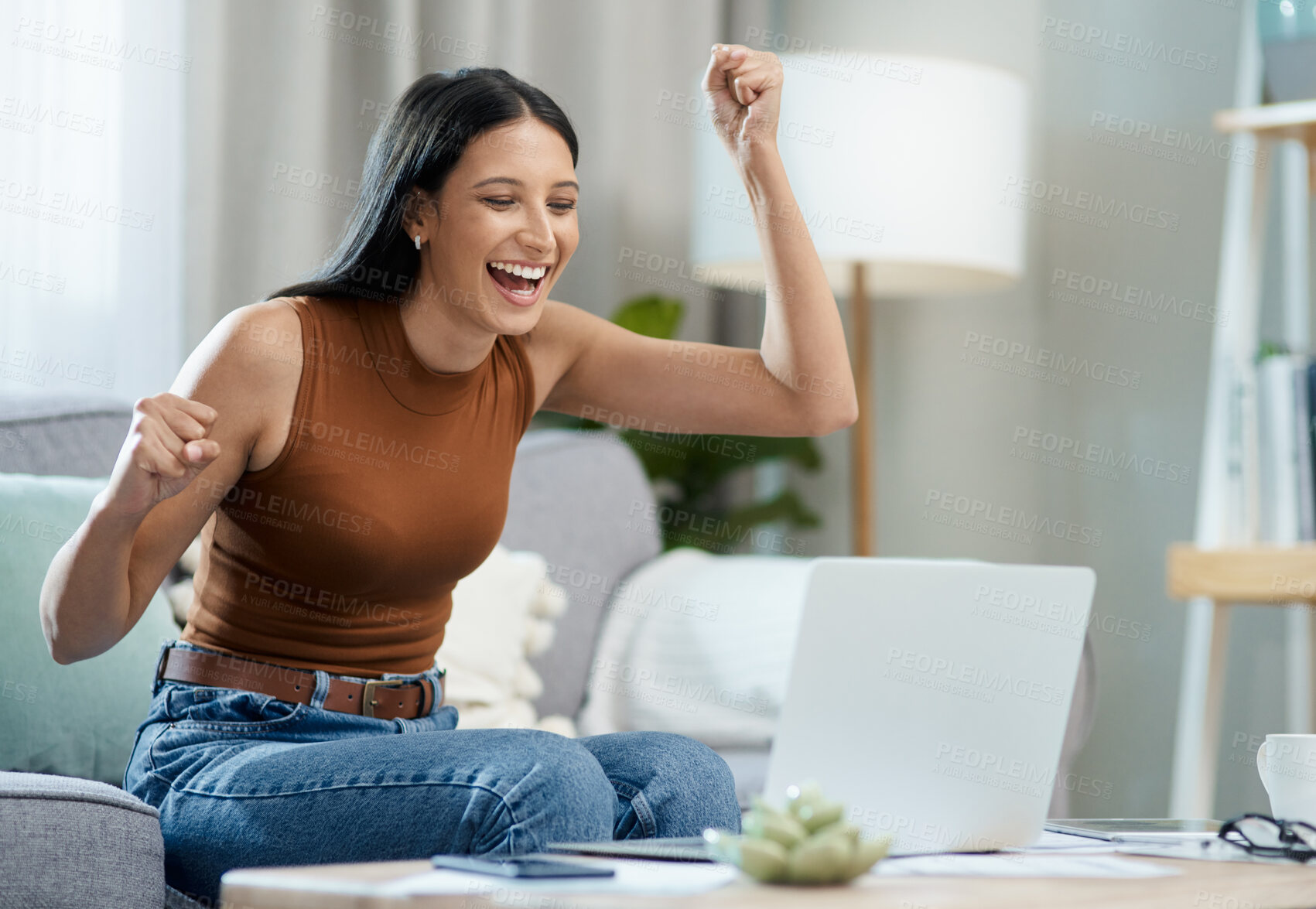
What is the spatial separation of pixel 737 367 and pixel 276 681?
60cm

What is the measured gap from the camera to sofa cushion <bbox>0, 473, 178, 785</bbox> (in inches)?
54.0

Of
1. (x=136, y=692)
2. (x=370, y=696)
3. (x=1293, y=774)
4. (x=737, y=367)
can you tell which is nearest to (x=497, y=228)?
(x=737, y=367)

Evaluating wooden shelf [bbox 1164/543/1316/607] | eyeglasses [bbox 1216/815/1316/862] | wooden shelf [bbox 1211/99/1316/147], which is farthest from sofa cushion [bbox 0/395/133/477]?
wooden shelf [bbox 1211/99/1316/147]

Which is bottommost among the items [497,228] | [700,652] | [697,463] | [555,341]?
[700,652]

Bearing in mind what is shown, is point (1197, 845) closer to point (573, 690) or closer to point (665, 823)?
point (665, 823)

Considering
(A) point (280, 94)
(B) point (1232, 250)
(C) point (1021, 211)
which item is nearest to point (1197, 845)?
(B) point (1232, 250)

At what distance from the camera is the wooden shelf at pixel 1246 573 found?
186 centimetres

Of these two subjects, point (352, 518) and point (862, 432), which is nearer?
point (352, 518)

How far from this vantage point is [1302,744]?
988 millimetres

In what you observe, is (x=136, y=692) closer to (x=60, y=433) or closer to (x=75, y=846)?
(x=60, y=433)

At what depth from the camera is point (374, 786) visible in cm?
98

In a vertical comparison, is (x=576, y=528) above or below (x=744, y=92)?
below

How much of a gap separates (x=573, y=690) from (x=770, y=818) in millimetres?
1219

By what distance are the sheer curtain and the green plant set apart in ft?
2.72
